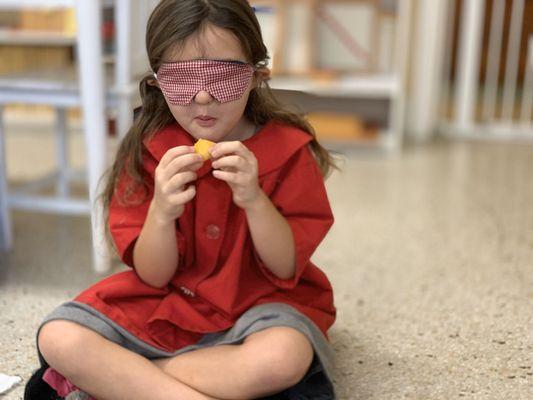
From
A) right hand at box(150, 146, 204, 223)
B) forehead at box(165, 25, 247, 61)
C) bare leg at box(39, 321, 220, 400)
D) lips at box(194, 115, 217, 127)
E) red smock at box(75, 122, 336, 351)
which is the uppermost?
forehead at box(165, 25, 247, 61)

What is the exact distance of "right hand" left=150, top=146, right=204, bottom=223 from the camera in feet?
2.77

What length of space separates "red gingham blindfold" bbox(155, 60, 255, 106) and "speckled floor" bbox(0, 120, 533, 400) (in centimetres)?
45

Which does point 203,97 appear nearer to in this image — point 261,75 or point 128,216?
point 261,75

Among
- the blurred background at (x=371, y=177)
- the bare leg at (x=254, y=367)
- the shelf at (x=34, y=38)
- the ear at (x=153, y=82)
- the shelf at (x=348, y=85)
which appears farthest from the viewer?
the shelf at (x=34, y=38)

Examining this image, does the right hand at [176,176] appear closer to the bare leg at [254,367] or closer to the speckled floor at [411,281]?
the bare leg at [254,367]

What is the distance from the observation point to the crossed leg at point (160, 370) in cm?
83

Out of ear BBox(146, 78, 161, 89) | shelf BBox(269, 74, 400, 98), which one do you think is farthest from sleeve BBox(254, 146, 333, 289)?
shelf BBox(269, 74, 400, 98)

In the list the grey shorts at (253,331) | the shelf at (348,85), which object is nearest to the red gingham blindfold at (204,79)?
the grey shorts at (253,331)

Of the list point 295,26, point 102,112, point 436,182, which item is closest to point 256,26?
point 102,112

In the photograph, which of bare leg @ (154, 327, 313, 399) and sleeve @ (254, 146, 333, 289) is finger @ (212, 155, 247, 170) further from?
bare leg @ (154, 327, 313, 399)

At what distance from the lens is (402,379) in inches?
39.7

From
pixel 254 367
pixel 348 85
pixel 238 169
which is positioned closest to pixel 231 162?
pixel 238 169

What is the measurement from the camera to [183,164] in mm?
842

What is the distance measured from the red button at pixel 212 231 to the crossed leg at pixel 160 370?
14 cm
